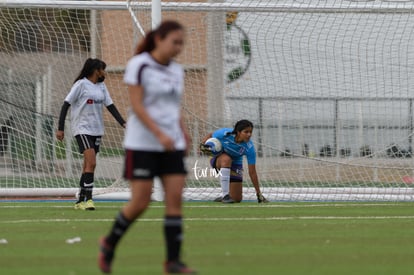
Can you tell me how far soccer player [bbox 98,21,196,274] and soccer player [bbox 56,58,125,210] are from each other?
6.76m

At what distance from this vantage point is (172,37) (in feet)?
26.5

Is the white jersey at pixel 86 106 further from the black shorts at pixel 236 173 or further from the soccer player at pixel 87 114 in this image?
the black shorts at pixel 236 173

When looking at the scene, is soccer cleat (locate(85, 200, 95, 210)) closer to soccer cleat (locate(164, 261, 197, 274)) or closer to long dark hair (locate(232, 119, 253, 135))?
long dark hair (locate(232, 119, 253, 135))

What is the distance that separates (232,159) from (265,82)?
151 cm

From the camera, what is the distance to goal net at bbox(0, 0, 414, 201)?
1773 cm

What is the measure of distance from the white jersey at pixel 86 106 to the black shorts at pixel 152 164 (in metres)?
6.94

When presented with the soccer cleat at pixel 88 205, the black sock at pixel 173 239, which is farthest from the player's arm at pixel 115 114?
the black sock at pixel 173 239

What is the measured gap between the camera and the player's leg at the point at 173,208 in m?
7.93

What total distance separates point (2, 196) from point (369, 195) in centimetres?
598

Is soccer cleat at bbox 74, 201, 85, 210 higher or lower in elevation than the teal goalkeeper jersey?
lower

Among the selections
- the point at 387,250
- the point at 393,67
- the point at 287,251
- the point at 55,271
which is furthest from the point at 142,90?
the point at 393,67

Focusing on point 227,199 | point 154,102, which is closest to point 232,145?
point 227,199

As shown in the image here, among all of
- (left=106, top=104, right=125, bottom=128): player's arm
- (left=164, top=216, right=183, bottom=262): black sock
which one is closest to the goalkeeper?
(left=106, top=104, right=125, bottom=128): player's arm

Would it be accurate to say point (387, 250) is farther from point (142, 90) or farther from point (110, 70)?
point (110, 70)
